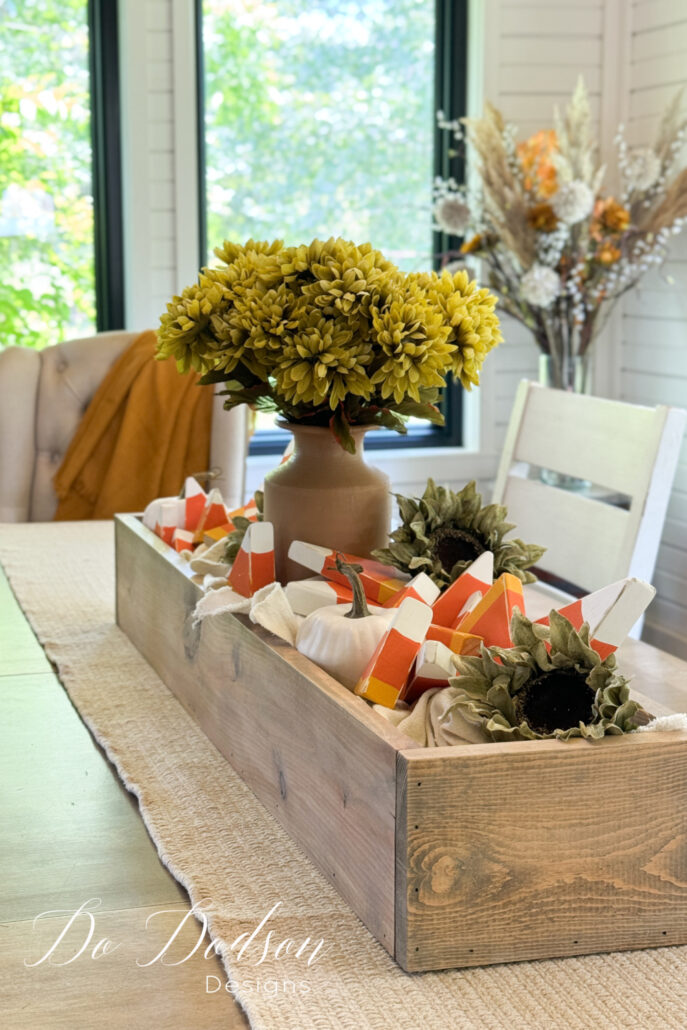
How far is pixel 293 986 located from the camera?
0.65m

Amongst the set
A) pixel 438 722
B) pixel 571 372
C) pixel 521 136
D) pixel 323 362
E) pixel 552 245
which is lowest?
Answer: pixel 438 722

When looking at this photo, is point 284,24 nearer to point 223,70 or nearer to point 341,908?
point 223,70

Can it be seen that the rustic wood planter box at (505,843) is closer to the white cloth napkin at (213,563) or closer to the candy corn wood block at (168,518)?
the white cloth napkin at (213,563)

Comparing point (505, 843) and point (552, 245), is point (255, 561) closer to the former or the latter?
point (505, 843)

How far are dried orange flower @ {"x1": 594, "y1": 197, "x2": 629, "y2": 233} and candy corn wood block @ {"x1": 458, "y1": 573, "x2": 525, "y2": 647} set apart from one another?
2351mm

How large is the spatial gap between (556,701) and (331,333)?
0.42 m

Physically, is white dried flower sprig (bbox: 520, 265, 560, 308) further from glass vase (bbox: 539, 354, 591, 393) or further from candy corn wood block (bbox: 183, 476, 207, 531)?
candy corn wood block (bbox: 183, 476, 207, 531)

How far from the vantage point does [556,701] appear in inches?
29.0

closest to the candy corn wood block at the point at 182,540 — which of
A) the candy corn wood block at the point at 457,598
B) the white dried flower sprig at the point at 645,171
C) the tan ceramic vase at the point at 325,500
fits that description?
the tan ceramic vase at the point at 325,500

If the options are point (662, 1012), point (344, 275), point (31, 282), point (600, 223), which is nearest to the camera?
point (662, 1012)

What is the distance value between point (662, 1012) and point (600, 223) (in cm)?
269

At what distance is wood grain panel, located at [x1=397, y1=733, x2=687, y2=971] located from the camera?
0.67 m

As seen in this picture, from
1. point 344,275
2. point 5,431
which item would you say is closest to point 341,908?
point 344,275

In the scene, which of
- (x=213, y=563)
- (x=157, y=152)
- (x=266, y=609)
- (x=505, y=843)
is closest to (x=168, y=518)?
(x=213, y=563)
